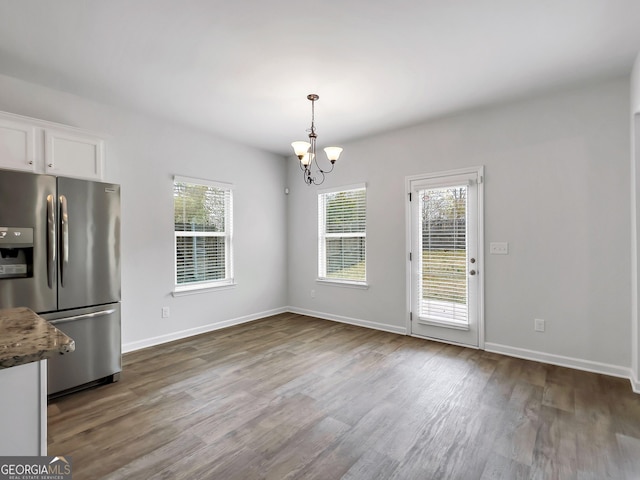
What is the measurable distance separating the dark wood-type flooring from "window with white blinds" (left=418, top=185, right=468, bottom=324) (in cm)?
63

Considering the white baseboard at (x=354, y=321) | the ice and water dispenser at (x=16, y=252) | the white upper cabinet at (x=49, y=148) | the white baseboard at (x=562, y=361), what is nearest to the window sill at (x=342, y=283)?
the white baseboard at (x=354, y=321)

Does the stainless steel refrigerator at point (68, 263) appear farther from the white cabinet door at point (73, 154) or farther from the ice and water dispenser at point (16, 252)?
the white cabinet door at point (73, 154)

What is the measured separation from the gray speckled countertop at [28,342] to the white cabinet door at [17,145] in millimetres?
2048

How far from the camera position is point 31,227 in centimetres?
265

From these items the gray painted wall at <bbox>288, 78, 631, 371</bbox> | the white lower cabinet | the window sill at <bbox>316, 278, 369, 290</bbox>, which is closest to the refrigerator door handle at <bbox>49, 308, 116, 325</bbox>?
the white lower cabinet

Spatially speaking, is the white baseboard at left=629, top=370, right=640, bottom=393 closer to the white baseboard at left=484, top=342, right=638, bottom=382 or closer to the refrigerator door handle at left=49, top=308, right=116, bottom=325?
the white baseboard at left=484, top=342, right=638, bottom=382

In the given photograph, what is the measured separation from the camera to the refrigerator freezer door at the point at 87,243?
2.81 meters

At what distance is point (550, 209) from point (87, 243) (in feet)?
15.2

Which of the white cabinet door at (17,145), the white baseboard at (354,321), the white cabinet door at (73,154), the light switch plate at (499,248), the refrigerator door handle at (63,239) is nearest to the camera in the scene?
the white cabinet door at (17,145)

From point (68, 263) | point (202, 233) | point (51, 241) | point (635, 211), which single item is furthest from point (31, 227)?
point (635, 211)

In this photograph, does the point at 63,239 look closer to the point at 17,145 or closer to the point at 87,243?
the point at 87,243

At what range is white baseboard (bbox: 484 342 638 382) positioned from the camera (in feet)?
10.1

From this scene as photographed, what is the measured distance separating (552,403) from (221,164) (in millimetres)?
4725

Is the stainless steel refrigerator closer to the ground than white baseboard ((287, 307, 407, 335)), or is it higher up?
higher up
